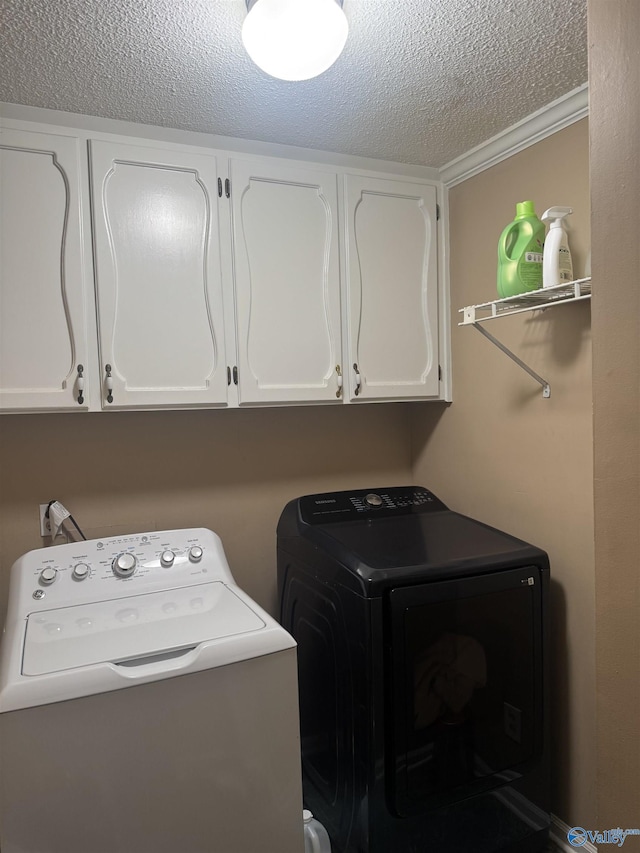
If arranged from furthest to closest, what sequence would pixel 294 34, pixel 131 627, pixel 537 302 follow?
pixel 537 302 → pixel 131 627 → pixel 294 34

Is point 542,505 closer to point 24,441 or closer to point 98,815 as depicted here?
point 98,815

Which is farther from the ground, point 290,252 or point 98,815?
point 290,252

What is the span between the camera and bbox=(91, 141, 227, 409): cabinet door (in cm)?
174

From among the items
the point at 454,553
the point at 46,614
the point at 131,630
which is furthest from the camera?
the point at 454,553

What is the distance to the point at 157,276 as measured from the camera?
1798 millimetres

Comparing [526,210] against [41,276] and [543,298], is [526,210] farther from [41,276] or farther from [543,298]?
[41,276]

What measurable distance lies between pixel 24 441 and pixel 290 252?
1109 mm

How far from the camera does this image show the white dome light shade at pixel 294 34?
1153 millimetres

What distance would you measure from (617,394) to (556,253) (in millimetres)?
1098

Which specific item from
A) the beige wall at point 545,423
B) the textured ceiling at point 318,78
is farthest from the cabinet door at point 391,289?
the textured ceiling at point 318,78

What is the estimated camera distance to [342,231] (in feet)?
6.70

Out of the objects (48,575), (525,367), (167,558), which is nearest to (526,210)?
(525,367)

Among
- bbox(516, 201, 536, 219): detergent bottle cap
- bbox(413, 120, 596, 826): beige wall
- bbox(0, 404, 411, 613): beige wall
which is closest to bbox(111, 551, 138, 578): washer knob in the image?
bbox(0, 404, 411, 613): beige wall

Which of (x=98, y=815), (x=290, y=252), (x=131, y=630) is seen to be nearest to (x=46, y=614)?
(x=131, y=630)
